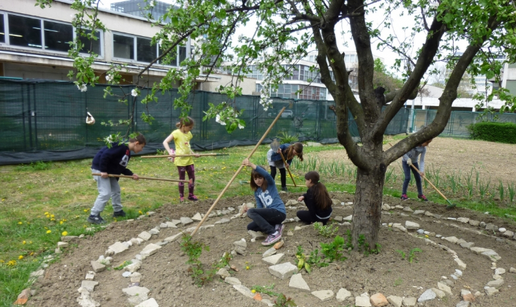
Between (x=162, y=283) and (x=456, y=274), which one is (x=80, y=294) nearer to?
(x=162, y=283)

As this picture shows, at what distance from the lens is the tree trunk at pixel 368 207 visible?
12.8ft

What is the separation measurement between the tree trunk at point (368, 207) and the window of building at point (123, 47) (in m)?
17.1

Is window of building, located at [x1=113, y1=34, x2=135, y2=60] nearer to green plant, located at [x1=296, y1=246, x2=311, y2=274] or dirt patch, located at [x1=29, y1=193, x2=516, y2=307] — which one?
dirt patch, located at [x1=29, y1=193, x2=516, y2=307]

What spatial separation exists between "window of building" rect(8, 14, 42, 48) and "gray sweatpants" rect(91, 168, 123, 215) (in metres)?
12.8

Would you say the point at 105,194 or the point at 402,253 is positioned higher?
the point at 105,194

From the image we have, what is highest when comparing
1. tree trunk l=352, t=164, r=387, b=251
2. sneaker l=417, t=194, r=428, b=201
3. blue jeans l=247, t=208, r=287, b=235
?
tree trunk l=352, t=164, r=387, b=251

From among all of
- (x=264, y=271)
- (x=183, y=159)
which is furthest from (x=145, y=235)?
(x=183, y=159)

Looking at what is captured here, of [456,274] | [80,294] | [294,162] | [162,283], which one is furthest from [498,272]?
[294,162]

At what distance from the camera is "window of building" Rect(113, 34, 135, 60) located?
58.9 ft

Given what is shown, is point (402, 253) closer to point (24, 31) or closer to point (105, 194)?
point (105, 194)

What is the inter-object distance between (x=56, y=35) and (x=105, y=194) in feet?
45.4

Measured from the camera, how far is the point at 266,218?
4.55m

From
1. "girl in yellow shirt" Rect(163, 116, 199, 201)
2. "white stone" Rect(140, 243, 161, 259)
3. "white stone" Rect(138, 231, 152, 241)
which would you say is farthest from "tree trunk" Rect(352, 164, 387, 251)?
"girl in yellow shirt" Rect(163, 116, 199, 201)

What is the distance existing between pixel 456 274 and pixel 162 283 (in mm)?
2930
